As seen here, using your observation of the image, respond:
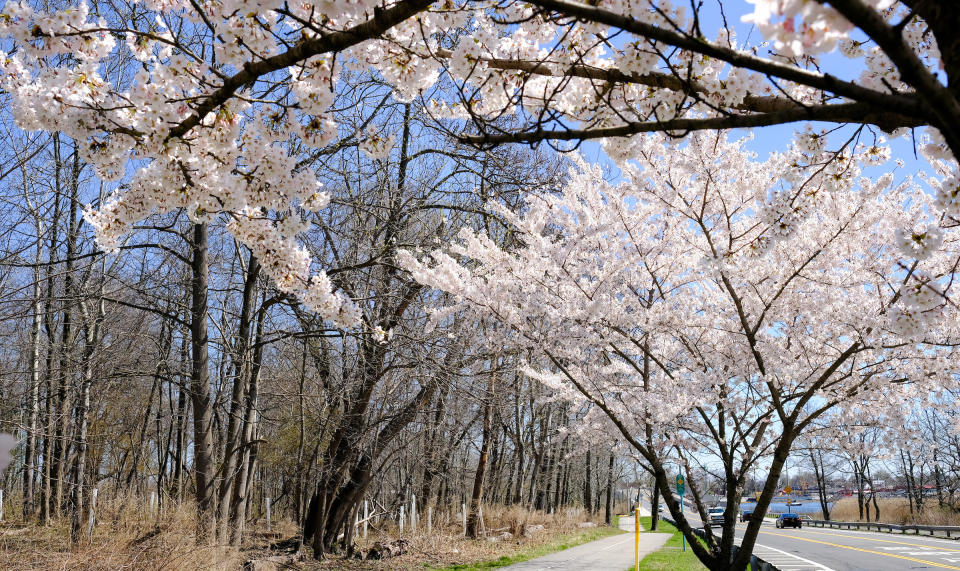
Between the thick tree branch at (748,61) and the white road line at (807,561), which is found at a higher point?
the thick tree branch at (748,61)

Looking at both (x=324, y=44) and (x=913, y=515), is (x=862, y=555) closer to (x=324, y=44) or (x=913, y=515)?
(x=324, y=44)

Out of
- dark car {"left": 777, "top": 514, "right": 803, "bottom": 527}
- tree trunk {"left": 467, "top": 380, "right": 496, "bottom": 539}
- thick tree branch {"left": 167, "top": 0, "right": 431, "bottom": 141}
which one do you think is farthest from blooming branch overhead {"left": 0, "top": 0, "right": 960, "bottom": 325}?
dark car {"left": 777, "top": 514, "right": 803, "bottom": 527}

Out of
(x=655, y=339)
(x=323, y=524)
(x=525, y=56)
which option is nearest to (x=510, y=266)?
(x=655, y=339)

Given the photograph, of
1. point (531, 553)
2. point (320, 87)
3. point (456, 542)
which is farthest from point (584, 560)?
point (320, 87)

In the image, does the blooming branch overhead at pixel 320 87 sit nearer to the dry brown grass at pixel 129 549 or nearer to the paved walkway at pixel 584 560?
the dry brown grass at pixel 129 549

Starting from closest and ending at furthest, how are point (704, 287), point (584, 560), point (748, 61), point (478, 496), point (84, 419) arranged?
point (748, 61) < point (704, 287) < point (84, 419) < point (584, 560) < point (478, 496)

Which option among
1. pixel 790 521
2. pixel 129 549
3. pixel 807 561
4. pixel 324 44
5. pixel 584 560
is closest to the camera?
pixel 324 44

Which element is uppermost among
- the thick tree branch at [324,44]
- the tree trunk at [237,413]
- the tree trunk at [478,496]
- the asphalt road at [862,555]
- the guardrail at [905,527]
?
the thick tree branch at [324,44]

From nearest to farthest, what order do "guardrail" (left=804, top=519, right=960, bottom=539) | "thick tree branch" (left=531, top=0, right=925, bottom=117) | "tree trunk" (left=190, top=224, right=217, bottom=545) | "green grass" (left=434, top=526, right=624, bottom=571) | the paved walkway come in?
"thick tree branch" (left=531, top=0, right=925, bottom=117)
"tree trunk" (left=190, top=224, right=217, bottom=545)
"green grass" (left=434, top=526, right=624, bottom=571)
the paved walkway
"guardrail" (left=804, top=519, right=960, bottom=539)

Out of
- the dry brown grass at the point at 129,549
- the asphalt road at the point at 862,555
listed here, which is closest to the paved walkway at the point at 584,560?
the asphalt road at the point at 862,555

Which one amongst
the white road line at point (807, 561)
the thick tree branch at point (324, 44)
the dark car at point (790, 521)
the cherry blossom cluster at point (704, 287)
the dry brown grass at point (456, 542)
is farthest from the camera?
the dark car at point (790, 521)

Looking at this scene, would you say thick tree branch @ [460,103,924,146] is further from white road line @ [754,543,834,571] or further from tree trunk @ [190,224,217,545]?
white road line @ [754,543,834,571]

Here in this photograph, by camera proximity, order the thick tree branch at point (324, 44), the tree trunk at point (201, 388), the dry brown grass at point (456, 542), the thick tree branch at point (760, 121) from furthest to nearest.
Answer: the dry brown grass at point (456, 542) → the tree trunk at point (201, 388) → the thick tree branch at point (324, 44) → the thick tree branch at point (760, 121)

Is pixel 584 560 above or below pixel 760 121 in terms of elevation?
below
